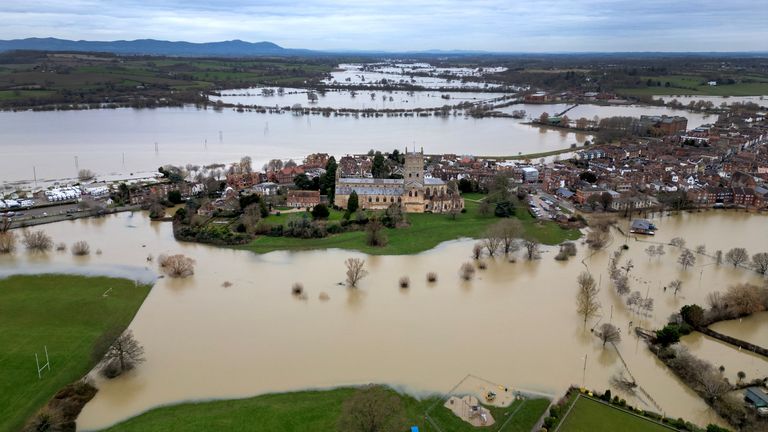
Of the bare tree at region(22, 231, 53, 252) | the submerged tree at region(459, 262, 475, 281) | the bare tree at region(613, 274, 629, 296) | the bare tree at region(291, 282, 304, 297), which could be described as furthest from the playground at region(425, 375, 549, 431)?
the bare tree at region(22, 231, 53, 252)

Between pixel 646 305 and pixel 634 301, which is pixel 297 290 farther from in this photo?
pixel 646 305

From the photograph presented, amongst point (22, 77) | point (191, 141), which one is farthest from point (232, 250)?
point (22, 77)

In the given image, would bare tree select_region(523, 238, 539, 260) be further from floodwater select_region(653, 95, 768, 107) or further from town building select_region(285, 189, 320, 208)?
floodwater select_region(653, 95, 768, 107)

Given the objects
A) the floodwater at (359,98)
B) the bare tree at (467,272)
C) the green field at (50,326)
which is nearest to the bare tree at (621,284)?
the bare tree at (467,272)

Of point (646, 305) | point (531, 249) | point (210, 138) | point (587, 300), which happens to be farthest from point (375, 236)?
point (210, 138)

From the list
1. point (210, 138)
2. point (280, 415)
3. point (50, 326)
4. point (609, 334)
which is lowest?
point (280, 415)

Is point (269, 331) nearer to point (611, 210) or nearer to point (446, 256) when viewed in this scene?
point (446, 256)
